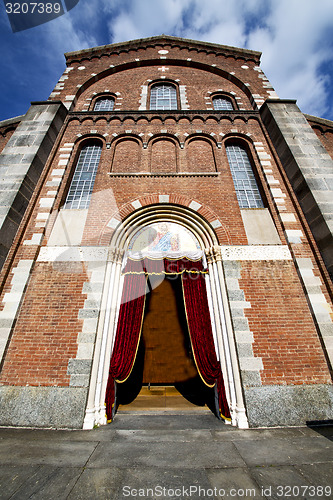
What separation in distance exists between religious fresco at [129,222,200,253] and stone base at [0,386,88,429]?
390cm

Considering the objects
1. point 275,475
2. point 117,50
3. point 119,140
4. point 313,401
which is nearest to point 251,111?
point 119,140

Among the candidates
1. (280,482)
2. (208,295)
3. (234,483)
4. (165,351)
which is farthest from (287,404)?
(165,351)

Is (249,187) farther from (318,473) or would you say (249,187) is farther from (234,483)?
(234,483)

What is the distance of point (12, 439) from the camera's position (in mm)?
3857

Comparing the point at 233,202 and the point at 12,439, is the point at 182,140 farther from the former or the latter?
the point at 12,439

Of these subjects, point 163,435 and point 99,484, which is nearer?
point 99,484

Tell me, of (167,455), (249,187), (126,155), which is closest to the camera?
(167,455)

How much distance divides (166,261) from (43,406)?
173 inches

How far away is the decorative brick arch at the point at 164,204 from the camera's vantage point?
21.1ft

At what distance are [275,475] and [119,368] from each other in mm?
3595

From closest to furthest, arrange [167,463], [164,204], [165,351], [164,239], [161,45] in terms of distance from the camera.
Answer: [167,463]
[164,239]
[164,204]
[165,351]
[161,45]

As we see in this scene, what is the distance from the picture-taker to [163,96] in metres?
10.8

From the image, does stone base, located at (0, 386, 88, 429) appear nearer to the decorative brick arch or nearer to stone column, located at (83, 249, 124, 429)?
stone column, located at (83, 249, 124, 429)

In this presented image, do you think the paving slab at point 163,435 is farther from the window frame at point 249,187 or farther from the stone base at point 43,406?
the window frame at point 249,187
